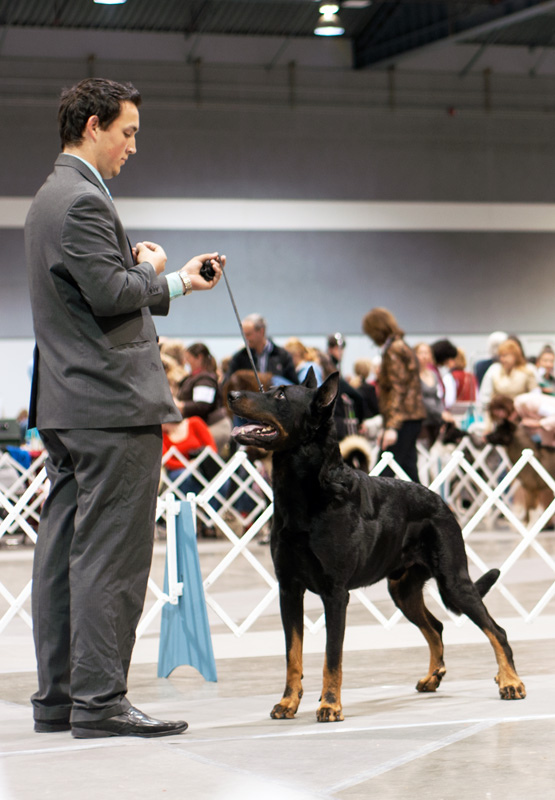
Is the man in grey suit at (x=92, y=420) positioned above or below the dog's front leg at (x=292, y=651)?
above

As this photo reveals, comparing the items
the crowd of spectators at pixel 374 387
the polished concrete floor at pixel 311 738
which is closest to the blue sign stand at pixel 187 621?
the polished concrete floor at pixel 311 738

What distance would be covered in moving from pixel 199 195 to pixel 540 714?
12.8 m

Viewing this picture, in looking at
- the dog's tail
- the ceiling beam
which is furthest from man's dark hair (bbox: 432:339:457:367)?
the dog's tail

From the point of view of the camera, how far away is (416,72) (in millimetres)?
15852

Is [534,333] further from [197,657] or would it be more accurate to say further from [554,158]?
[197,657]

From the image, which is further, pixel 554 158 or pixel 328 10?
pixel 554 158

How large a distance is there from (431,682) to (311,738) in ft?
2.50

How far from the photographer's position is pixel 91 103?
2.80m

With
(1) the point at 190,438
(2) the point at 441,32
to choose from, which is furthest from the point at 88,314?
(2) the point at 441,32

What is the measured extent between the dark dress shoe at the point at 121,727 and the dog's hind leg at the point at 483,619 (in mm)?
978

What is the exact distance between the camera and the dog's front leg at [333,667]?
9.56 ft

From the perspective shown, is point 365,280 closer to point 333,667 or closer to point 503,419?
point 503,419

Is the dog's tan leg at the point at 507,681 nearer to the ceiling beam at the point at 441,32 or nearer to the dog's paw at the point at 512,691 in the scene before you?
the dog's paw at the point at 512,691

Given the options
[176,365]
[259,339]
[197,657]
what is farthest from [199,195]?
[197,657]
